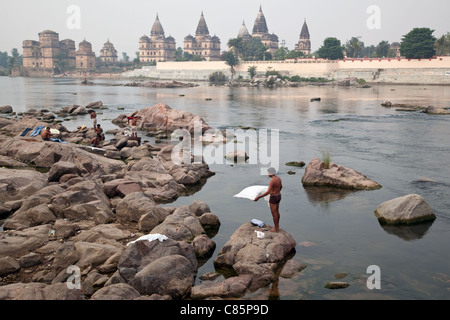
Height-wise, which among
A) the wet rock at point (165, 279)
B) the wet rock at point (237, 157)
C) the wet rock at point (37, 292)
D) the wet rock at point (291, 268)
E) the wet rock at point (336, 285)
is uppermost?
the wet rock at point (237, 157)

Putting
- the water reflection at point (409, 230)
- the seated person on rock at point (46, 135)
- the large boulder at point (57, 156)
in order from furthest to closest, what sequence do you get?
the seated person on rock at point (46, 135) → the large boulder at point (57, 156) → the water reflection at point (409, 230)

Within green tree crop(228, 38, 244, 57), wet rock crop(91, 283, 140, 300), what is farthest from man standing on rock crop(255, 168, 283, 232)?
green tree crop(228, 38, 244, 57)

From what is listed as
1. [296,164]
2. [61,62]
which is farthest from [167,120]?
[61,62]

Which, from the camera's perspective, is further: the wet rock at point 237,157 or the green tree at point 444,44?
the green tree at point 444,44

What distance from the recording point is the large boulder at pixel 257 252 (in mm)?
10367

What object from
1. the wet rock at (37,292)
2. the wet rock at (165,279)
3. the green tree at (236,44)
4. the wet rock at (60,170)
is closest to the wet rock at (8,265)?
the wet rock at (37,292)

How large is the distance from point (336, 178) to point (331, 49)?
106387mm

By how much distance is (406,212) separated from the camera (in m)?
13.8

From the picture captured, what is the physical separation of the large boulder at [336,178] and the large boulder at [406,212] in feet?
10.9

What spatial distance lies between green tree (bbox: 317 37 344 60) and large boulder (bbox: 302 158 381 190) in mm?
105436

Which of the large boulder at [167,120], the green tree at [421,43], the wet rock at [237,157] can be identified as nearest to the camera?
the wet rock at [237,157]

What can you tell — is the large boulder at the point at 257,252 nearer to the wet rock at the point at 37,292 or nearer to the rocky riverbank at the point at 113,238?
the rocky riverbank at the point at 113,238

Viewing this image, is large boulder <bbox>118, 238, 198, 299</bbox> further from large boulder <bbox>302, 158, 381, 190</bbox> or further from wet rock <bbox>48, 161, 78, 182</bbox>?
large boulder <bbox>302, 158, 381, 190</bbox>

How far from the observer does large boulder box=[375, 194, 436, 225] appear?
45.1 ft
